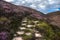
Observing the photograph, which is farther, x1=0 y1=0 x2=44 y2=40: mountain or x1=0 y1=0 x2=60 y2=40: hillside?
x1=0 y1=0 x2=44 y2=40: mountain

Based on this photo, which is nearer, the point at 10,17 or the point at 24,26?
the point at 24,26

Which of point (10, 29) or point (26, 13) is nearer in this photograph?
point (10, 29)

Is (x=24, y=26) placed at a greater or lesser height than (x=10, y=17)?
lesser

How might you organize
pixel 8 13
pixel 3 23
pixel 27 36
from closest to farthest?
pixel 27 36
pixel 3 23
pixel 8 13

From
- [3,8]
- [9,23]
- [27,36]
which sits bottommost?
[27,36]

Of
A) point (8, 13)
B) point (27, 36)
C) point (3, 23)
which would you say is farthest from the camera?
point (8, 13)

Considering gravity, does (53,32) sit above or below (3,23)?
below

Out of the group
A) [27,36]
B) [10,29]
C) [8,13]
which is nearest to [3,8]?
[8,13]

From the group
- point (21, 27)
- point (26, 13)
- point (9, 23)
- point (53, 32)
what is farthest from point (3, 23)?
point (53, 32)

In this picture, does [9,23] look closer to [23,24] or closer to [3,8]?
[23,24]

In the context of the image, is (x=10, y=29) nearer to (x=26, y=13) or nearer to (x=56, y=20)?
(x=26, y=13)

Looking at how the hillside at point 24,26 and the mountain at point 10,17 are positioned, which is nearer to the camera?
the hillside at point 24,26
